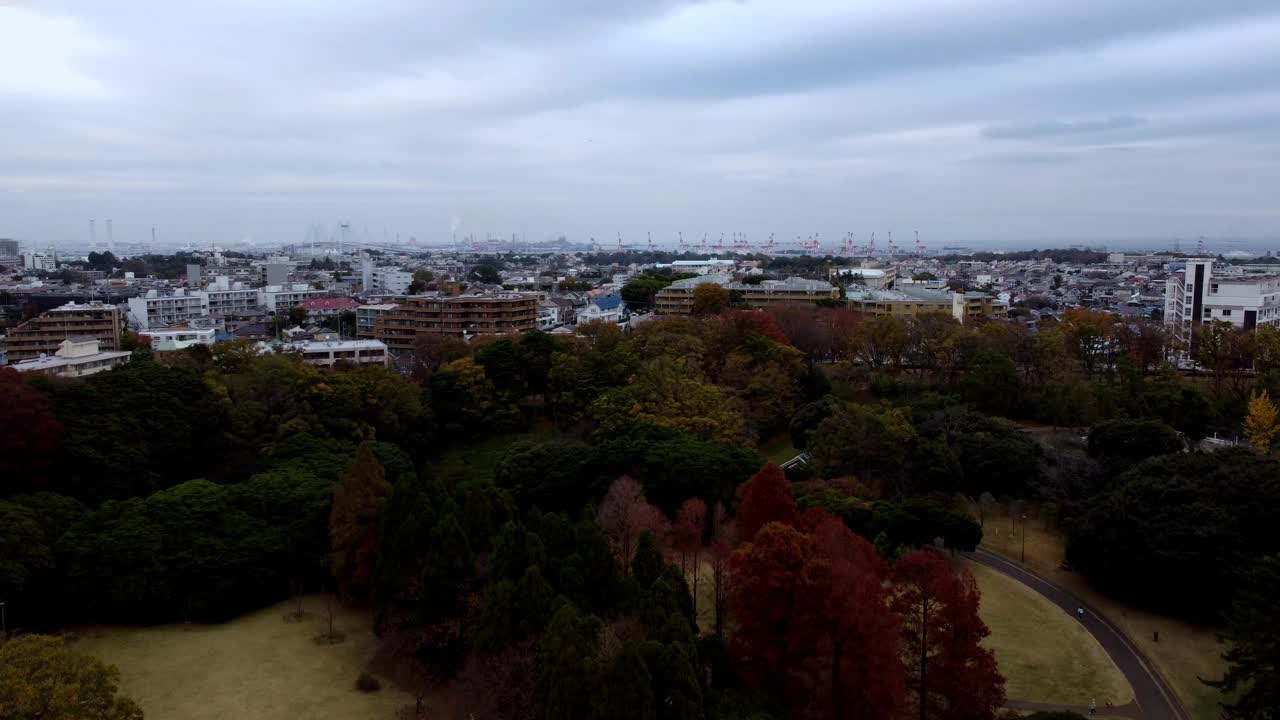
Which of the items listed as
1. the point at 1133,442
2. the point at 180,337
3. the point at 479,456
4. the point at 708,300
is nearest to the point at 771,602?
the point at 1133,442

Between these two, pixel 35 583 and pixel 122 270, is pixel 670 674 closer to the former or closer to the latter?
pixel 35 583

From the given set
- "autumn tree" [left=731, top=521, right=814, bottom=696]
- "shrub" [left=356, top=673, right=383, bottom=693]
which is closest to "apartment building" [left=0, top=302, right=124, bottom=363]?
"shrub" [left=356, top=673, right=383, bottom=693]

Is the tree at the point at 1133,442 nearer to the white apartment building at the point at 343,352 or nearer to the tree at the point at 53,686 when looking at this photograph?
the tree at the point at 53,686

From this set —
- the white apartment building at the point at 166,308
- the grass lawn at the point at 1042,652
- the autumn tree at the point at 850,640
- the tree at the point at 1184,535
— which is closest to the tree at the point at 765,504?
the autumn tree at the point at 850,640

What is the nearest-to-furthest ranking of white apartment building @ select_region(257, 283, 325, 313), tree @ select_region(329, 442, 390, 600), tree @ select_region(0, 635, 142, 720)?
tree @ select_region(0, 635, 142, 720), tree @ select_region(329, 442, 390, 600), white apartment building @ select_region(257, 283, 325, 313)

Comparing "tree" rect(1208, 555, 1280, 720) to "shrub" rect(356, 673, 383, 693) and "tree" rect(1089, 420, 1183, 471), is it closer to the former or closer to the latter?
"tree" rect(1089, 420, 1183, 471)

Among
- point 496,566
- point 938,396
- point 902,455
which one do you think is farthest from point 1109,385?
point 496,566
